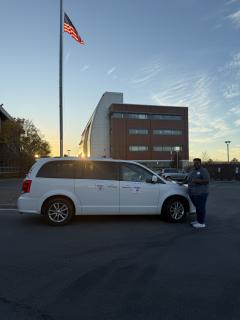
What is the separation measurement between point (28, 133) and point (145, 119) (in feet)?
165

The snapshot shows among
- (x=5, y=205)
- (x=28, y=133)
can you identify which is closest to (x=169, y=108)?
(x=28, y=133)

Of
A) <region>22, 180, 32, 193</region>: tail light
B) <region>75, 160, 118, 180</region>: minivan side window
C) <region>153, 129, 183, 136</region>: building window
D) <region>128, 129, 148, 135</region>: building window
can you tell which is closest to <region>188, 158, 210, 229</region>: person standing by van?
<region>75, 160, 118, 180</region>: minivan side window

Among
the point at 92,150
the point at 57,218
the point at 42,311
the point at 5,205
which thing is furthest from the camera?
the point at 92,150

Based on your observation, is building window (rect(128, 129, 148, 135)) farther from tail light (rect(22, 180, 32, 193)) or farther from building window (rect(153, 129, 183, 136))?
tail light (rect(22, 180, 32, 193))

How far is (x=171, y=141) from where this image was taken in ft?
355

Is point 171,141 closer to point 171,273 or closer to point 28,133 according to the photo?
point 28,133

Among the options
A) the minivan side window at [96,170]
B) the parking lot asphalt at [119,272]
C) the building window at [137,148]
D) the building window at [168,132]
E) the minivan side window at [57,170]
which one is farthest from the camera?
the building window at [168,132]

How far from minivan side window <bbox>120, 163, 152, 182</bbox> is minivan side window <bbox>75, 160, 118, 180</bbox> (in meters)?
0.19

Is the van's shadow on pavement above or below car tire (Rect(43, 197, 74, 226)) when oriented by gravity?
below

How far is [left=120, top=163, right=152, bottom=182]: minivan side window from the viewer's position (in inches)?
400

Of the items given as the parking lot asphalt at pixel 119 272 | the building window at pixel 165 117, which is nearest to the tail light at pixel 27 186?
the parking lot asphalt at pixel 119 272

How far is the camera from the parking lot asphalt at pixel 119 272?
4234mm

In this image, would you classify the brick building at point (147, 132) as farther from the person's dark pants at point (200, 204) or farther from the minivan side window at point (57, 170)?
the person's dark pants at point (200, 204)

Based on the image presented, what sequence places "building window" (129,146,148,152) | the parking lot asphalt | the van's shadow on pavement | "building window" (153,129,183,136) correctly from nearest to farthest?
the parking lot asphalt, the van's shadow on pavement, "building window" (129,146,148,152), "building window" (153,129,183,136)
